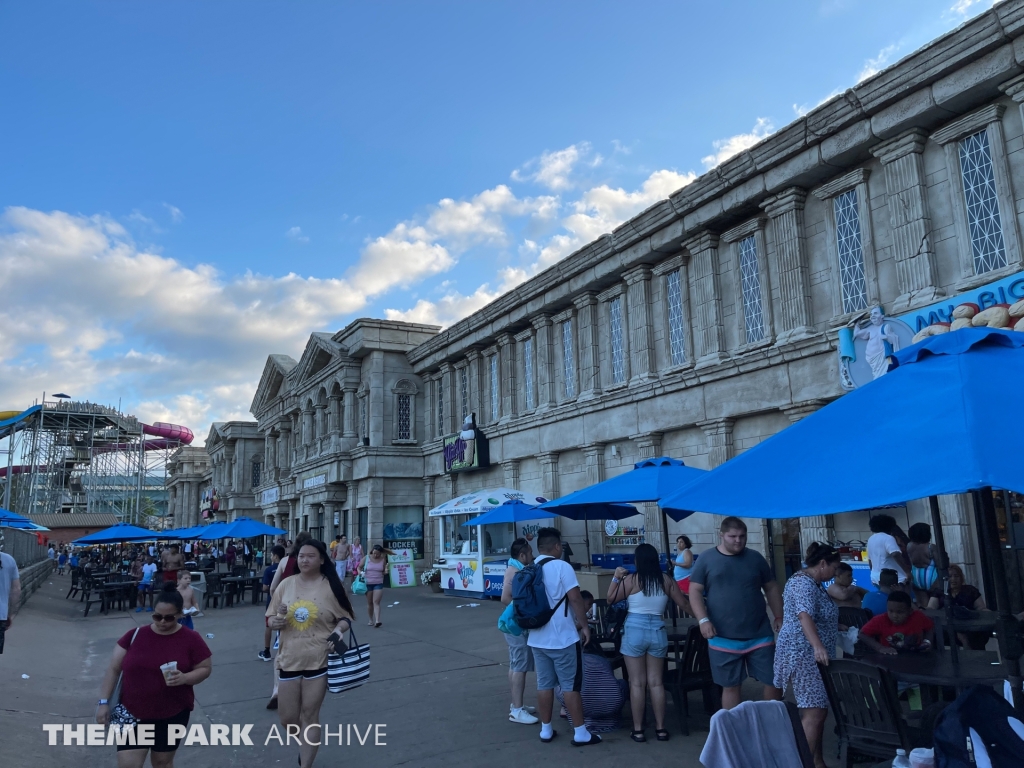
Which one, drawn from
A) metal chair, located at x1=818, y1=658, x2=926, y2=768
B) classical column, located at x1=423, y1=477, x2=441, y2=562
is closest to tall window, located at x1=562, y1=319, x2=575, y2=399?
classical column, located at x1=423, y1=477, x2=441, y2=562

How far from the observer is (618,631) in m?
7.64

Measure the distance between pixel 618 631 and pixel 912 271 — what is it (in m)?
8.15

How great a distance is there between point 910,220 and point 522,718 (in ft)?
33.0

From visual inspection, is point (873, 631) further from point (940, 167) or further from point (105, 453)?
point (105, 453)

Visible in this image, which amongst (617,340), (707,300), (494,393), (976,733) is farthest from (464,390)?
(976,733)

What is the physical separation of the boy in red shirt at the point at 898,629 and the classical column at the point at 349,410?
2661cm

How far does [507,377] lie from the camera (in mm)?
23391

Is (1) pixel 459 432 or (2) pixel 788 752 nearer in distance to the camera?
(2) pixel 788 752

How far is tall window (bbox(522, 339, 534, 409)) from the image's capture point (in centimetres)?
2256

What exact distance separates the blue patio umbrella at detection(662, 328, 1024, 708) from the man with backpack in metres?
2.76

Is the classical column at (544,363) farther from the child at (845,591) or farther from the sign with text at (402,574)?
the child at (845,591)

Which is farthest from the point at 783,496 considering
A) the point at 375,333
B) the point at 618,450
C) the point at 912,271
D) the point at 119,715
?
the point at 375,333

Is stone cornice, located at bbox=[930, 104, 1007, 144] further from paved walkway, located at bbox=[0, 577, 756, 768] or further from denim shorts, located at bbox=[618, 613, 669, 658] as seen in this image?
denim shorts, located at bbox=[618, 613, 669, 658]

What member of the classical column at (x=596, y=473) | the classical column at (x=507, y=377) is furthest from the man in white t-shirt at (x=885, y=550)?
the classical column at (x=507, y=377)
